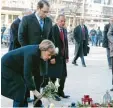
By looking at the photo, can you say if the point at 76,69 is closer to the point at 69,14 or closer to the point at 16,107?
the point at 16,107

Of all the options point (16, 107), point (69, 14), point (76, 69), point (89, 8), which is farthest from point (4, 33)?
point (89, 8)

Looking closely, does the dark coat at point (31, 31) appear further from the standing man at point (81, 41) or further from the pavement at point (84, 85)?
the standing man at point (81, 41)

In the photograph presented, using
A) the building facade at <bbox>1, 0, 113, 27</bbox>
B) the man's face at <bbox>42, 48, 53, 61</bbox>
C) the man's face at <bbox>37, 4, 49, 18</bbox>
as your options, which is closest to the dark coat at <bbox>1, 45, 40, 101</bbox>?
the man's face at <bbox>42, 48, 53, 61</bbox>

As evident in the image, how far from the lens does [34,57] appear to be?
4887 millimetres

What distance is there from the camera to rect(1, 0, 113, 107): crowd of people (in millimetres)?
4914

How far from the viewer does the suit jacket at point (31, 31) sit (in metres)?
6.56

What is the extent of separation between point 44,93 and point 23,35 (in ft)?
6.42

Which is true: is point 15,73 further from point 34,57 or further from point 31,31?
point 31,31

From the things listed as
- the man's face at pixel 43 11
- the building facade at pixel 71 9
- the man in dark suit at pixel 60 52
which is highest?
the man's face at pixel 43 11

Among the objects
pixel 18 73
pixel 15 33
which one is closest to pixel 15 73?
pixel 18 73

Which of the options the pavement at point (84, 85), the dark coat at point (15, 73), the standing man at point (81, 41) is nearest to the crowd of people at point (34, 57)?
the dark coat at point (15, 73)

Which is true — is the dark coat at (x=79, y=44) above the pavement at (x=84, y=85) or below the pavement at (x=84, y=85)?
above

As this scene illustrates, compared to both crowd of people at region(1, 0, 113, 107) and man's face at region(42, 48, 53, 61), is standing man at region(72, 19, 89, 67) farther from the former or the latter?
man's face at region(42, 48, 53, 61)

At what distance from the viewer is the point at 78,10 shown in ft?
196
